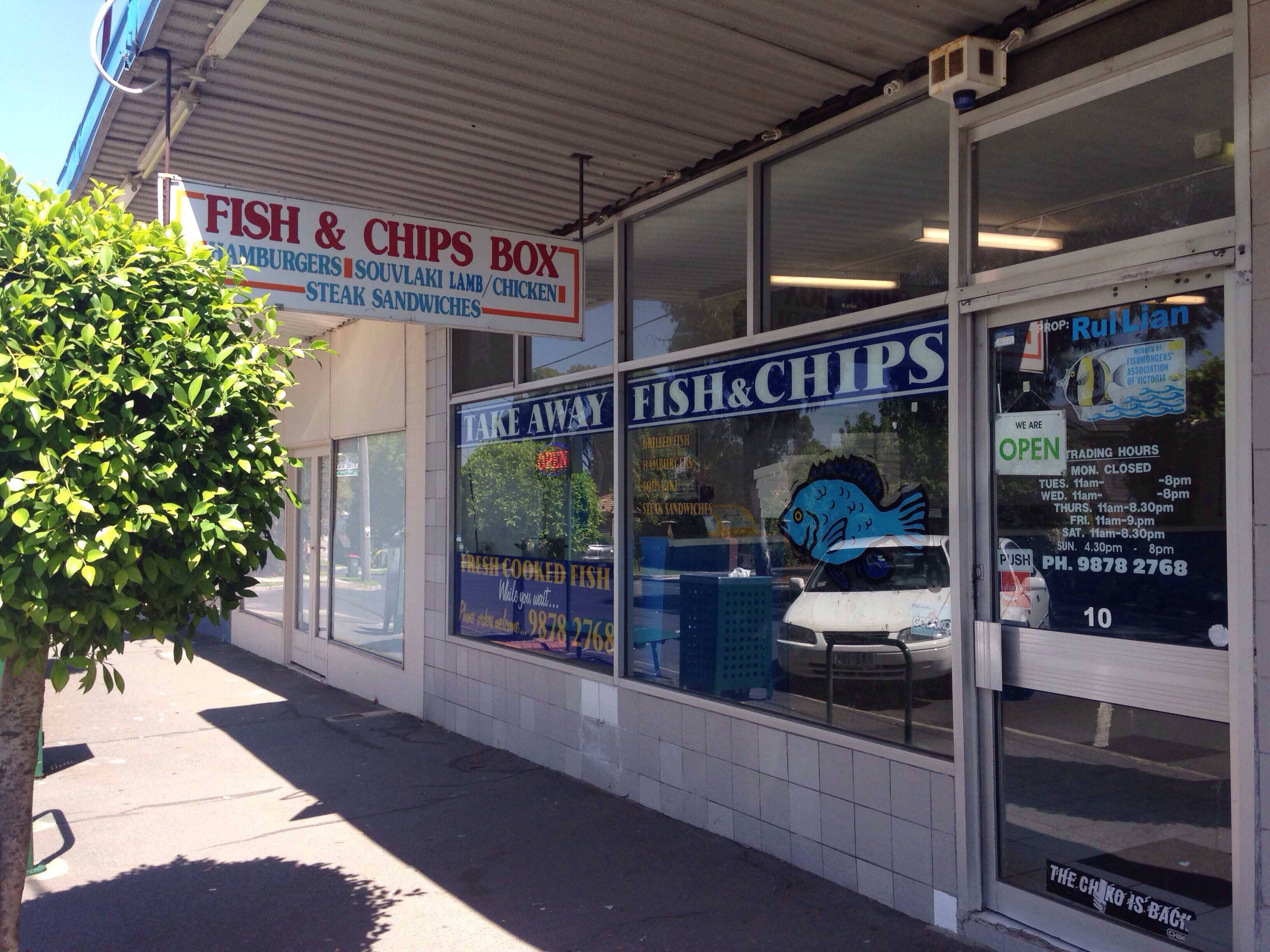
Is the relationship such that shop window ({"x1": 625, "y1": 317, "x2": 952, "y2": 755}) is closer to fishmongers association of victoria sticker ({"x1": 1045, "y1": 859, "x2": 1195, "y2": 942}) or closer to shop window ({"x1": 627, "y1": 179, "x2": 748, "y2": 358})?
shop window ({"x1": 627, "y1": 179, "x2": 748, "y2": 358})

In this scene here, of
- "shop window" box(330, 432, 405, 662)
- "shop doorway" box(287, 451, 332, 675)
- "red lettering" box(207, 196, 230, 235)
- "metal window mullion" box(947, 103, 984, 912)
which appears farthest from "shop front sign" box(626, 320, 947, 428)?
"shop doorway" box(287, 451, 332, 675)

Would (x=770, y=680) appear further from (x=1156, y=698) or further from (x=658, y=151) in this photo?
(x=658, y=151)

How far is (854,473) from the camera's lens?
5.08 m

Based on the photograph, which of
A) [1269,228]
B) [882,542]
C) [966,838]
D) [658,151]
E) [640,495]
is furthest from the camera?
[640,495]

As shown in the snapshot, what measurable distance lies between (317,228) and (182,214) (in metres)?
0.66

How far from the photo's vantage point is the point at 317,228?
5.59m

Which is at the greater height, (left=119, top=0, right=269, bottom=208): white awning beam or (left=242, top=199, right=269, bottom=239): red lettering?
(left=119, top=0, right=269, bottom=208): white awning beam

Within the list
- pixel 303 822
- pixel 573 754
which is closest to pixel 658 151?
pixel 573 754

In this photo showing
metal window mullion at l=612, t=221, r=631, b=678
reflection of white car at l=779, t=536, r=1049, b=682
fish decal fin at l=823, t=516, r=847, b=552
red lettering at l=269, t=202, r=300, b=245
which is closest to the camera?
reflection of white car at l=779, t=536, r=1049, b=682

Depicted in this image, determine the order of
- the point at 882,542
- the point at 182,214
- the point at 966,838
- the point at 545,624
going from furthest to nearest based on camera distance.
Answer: the point at 545,624, the point at 182,214, the point at 882,542, the point at 966,838

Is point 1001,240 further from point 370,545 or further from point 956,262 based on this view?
point 370,545

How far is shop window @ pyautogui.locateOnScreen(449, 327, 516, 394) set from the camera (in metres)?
8.08

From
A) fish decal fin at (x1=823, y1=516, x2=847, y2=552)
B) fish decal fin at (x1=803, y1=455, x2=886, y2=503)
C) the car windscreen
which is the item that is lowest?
the car windscreen

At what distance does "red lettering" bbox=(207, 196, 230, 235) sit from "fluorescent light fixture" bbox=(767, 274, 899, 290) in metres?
2.82
